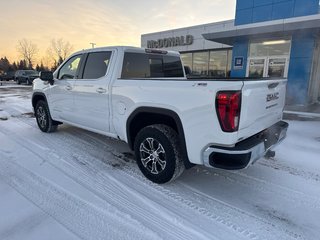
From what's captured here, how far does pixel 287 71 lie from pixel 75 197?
1277cm

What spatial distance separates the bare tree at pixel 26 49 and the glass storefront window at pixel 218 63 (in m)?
63.9

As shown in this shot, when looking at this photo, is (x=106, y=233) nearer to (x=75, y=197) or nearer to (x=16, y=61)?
(x=75, y=197)

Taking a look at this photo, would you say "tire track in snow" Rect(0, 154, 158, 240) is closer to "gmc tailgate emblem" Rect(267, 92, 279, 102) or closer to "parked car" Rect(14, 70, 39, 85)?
"gmc tailgate emblem" Rect(267, 92, 279, 102)

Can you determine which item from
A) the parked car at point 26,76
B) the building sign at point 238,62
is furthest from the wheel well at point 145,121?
the parked car at point 26,76

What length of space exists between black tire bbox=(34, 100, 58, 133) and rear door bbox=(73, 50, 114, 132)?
140cm

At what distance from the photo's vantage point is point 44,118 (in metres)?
6.03

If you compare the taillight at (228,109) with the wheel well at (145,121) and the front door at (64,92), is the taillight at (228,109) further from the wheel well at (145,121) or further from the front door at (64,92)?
the front door at (64,92)

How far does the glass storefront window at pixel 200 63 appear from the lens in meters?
19.6

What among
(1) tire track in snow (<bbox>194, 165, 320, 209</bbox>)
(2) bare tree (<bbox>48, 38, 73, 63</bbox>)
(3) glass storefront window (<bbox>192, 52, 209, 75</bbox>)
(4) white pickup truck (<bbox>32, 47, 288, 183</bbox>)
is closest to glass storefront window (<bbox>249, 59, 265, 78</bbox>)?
(3) glass storefront window (<bbox>192, 52, 209, 75</bbox>)

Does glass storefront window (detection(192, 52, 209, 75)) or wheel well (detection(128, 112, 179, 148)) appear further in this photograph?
glass storefront window (detection(192, 52, 209, 75))

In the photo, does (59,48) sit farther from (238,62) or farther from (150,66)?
(150,66)

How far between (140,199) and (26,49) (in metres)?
78.3

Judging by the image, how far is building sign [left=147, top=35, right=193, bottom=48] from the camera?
20.2 m

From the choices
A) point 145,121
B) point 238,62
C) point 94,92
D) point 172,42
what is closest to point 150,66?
point 94,92
